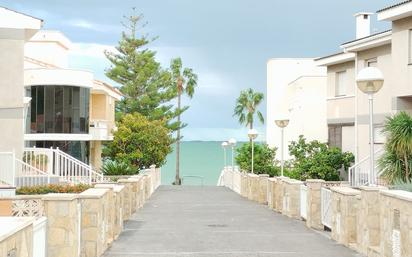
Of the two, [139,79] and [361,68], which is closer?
[361,68]

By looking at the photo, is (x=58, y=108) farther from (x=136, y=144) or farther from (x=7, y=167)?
(x=7, y=167)

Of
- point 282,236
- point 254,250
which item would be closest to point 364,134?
point 282,236

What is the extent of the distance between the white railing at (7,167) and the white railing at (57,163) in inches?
134

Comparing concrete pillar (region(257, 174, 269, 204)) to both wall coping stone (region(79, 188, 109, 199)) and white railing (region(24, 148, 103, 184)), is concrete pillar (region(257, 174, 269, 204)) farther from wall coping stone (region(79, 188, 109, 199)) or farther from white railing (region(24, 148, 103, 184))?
wall coping stone (region(79, 188, 109, 199))

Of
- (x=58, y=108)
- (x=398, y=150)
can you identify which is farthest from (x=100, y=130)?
(x=398, y=150)

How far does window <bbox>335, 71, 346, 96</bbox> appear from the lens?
3731cm

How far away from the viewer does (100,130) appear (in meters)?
48.6

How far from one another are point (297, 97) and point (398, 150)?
96.9ft

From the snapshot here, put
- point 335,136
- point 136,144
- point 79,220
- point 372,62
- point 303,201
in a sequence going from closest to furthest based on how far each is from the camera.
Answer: point 79,220 < point 303,201 < point 372,62 < point 335,136 < point 136,144

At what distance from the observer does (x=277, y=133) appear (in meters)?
62.3

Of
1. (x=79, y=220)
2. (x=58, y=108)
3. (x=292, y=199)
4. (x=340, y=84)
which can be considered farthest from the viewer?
(x=58, y=108)

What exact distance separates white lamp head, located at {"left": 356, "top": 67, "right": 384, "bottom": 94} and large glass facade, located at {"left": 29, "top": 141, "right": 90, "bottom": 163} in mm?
28601

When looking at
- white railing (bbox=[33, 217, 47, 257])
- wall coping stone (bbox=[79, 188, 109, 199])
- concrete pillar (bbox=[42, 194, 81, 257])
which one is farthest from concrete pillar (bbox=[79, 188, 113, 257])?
white railing (bbox=[33, 217, 47, 257])

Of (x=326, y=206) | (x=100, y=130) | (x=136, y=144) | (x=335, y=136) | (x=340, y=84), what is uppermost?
(x=340, y=84)
